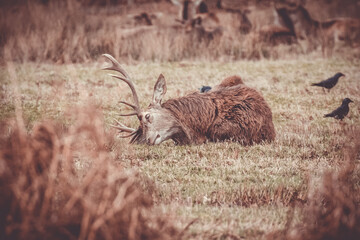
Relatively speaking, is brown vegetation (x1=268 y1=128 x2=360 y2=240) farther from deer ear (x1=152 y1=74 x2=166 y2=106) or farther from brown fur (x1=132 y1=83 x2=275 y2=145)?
deer ear (x1=152 y1=74 x2=166 y2=106)

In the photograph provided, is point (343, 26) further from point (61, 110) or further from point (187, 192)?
point (187, 192)

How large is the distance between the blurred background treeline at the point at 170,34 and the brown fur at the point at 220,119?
6141 millimetres

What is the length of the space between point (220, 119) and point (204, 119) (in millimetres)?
211

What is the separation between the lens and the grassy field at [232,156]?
11.7 feet

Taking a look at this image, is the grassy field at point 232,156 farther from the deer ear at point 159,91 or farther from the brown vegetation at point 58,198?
the deer ear at point 159,91

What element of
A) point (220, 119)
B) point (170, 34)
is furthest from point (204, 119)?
point (170, 34)

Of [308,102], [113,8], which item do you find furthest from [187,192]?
[113,8]

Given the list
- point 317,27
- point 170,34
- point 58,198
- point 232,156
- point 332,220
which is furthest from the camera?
point 317,27

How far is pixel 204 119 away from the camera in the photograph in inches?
227

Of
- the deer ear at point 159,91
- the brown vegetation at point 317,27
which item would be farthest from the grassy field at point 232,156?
the brown vegetation at point 317,27

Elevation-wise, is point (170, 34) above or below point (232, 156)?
above

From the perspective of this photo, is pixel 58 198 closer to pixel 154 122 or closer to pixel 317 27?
pixel 154 122

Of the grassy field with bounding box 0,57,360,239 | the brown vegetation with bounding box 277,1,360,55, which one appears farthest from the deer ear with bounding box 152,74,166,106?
the brown vegetation with bounding box 277,1,360,55

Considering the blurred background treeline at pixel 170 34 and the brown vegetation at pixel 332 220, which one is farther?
the blurred background treeline at pixel 170 34
